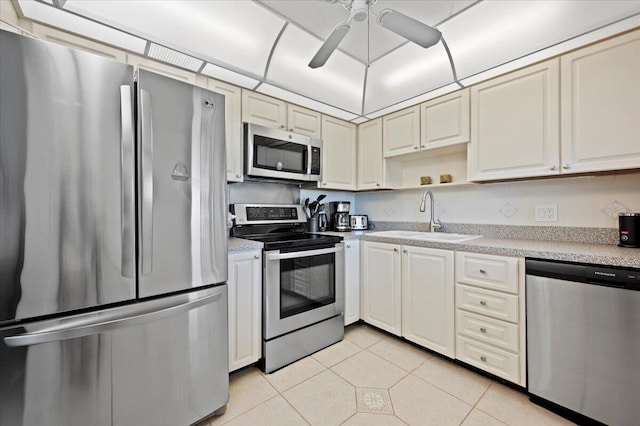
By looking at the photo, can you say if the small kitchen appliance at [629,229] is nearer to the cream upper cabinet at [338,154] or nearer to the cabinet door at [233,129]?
the cream upper cabinet at [338,154]

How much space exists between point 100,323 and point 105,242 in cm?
33

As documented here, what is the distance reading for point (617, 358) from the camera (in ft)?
4.24

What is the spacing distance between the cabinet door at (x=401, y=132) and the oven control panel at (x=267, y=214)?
3.70 feet

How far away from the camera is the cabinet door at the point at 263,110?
2.20 m

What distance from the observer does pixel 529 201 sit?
6.84 feet

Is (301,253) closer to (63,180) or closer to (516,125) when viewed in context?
(63,180)

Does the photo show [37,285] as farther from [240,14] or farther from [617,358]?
[617,358]

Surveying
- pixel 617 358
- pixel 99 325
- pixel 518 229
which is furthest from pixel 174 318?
pixel 518 229

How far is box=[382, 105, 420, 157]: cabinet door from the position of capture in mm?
2521

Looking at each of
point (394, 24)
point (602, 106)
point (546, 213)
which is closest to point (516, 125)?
point (602, 106)

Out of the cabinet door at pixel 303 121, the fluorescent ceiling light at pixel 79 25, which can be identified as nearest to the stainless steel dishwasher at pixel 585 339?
the cabinet door at pixel 303 121

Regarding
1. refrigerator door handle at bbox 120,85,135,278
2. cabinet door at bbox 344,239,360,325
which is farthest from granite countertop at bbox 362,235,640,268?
refrigerator door handle at bbox 120,85,135,278

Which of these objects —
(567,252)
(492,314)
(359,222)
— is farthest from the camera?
(359,222)

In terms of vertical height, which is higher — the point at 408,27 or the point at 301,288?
the point at 408,27
